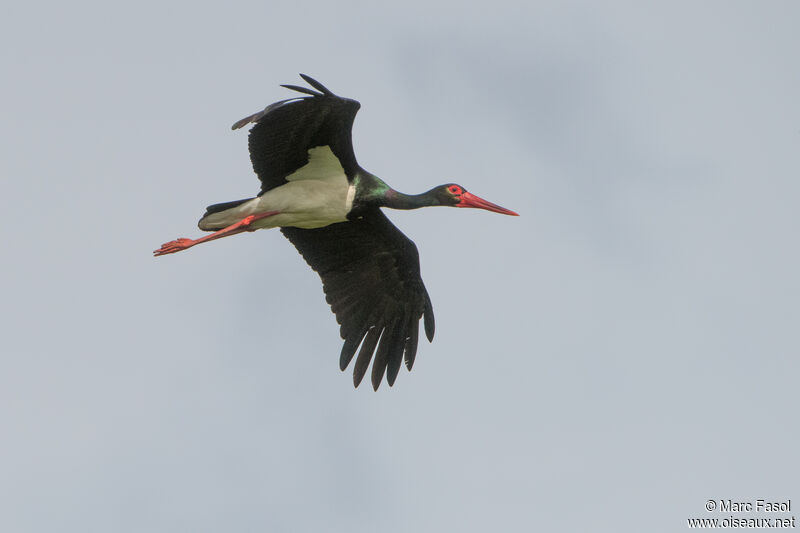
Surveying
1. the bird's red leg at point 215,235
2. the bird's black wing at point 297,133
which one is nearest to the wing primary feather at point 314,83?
the bird's black wing at point 297,133

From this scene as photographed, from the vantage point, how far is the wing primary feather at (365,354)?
57.8ft

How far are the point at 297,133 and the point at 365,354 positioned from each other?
339 cm

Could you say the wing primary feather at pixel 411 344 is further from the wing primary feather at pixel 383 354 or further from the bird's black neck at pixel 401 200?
the bird's black neck at pixel 401 200

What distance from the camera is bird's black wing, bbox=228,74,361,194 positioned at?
15070 millimetres

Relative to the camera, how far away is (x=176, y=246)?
17.3 meters

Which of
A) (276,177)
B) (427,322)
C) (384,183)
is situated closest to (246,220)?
(276,177)

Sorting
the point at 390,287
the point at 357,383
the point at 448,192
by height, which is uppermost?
the point at 448,192

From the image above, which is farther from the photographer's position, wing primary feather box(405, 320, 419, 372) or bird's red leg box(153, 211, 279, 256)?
wing primary feather box(405, 320, 419, 372)

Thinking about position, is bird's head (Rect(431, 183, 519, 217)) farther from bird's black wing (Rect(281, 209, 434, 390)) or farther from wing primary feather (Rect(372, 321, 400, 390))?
wing primary feather (Rect(372, 321, 400, 390))

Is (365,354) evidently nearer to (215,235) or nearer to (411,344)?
(411,344)

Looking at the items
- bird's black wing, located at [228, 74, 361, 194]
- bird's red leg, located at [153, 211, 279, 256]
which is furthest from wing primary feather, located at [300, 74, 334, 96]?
bird's red leg, located at [153, 211, 279, 256]

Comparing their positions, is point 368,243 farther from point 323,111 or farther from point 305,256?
point 323,111

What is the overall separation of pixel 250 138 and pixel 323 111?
111 centimetres

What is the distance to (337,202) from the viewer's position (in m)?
16.7
